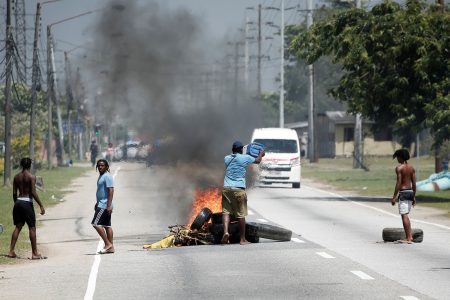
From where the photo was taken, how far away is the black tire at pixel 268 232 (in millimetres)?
21422

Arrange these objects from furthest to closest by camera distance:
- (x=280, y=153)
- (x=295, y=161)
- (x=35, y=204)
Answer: (x=280, y=153)
(x=295, y=161)
(x=35, y=204)

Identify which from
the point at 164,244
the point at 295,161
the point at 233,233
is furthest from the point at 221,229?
the point at 295,161

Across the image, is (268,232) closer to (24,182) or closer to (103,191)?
(103,191)

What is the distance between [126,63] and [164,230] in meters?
6.55

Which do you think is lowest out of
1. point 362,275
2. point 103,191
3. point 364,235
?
point 364,235

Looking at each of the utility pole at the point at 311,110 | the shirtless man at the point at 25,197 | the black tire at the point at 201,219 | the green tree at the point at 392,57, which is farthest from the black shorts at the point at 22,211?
the utility pole at the point at 311,110

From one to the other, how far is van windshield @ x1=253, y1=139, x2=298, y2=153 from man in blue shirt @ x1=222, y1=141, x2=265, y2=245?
25659 millimetres

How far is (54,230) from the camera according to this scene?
27.9 metres

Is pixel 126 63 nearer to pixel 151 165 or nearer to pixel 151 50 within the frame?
pixel 151 50

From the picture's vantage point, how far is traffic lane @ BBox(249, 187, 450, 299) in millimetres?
16109

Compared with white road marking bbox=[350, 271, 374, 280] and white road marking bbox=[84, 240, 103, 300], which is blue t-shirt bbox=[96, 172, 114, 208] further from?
white road marking bbox=[350, 271, 374, 280]

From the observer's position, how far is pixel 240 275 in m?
16.1

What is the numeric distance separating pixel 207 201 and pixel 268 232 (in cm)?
317

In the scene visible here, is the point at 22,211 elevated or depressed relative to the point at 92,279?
elevated
